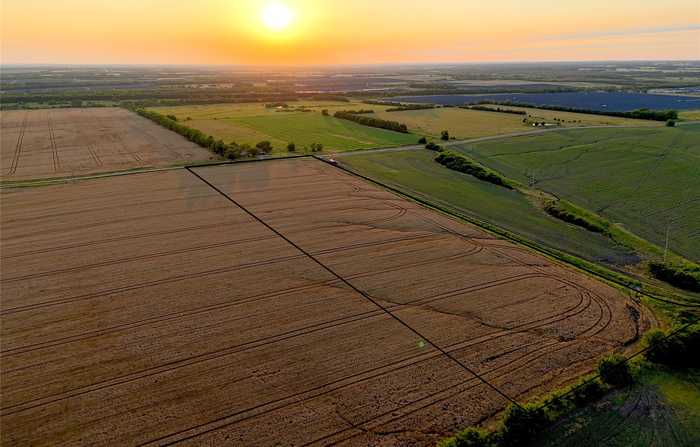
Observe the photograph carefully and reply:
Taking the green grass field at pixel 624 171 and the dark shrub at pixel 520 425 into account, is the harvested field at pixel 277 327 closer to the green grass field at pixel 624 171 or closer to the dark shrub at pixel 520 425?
the dark shrub at pixel 520 425

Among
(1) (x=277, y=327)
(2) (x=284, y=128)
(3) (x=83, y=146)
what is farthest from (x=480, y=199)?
(3) (x=83, y=146)

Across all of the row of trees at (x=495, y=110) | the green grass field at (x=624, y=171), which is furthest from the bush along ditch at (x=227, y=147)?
the row of trees at (x=495, y=110)

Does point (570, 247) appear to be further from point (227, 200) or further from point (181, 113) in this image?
point (181, 113)

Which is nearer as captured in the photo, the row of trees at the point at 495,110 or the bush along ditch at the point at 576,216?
the bush along ditch at the point at 576,216

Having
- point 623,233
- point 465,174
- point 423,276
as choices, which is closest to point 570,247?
point 623,233

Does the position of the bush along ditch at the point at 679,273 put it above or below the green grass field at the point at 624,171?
below

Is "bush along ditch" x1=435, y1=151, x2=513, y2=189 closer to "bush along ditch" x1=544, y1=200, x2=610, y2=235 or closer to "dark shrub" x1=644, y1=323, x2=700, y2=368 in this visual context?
"bush along ditch" x1=544, y1=200, x2=610, y2=235
